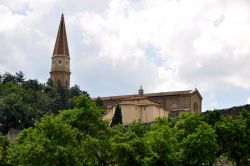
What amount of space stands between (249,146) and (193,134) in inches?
122

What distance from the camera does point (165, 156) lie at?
25.9 meters

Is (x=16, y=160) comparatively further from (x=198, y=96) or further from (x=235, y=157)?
(x=198, y=96)

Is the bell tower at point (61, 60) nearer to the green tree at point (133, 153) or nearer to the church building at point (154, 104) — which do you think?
the church building at point (154, 104)

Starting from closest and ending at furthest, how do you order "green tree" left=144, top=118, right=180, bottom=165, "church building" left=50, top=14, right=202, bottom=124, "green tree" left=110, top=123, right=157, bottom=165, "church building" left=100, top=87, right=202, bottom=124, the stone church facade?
"green tree" left=110, top=123, right=157, bottom=165 → "green tree" left=144, top=118, right=180, bottom=165 → "church building" left=100, top=87, right=202, bottom=124 → "church building" left=50, top=14, right=202, bottom=124 → the stone church facade

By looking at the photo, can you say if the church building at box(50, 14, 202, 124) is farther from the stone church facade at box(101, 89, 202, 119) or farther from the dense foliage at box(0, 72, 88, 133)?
the dense foliage at box(0, 72, 88, 133)

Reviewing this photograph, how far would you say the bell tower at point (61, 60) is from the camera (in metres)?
123

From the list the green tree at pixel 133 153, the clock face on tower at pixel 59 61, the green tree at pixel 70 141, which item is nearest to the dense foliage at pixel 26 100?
the clock face on tower at pixel 59 61

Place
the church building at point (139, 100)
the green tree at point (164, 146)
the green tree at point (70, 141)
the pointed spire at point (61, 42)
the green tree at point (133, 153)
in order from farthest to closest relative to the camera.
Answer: the pointed spire at point (61, 42) < the church building at point (139, 100) < the green tree at point (164, 146) < the green tree at point (133, 153) < the green tree at point (70, 141)

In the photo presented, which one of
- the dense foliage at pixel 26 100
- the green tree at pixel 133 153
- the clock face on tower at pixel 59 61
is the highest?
the clock face on tower at pixel 59 61

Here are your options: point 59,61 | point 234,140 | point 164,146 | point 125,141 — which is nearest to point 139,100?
point 59,61

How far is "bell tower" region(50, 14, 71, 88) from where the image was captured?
122812mm

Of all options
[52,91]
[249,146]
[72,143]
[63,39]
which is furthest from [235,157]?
[63,39]

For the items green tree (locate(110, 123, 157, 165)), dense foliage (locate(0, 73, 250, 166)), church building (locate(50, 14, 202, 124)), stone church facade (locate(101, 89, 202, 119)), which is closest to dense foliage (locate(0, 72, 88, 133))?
church building (locate(50, 14, 202, 124))

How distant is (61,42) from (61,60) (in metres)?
5.11
